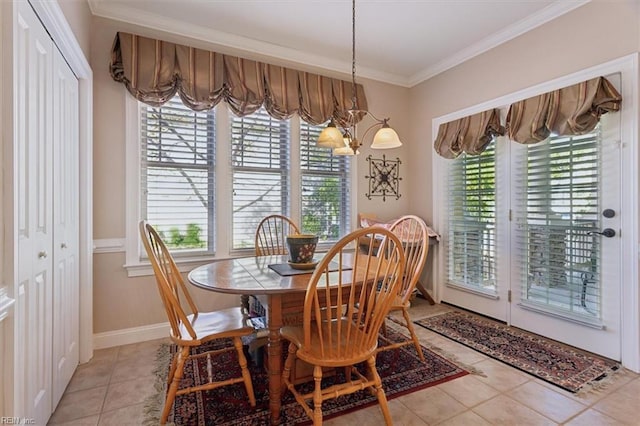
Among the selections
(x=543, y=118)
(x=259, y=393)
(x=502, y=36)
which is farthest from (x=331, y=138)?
(x=502, y=36)

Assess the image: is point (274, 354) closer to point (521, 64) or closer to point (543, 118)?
point (543, 118)

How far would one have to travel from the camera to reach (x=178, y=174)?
2893mm

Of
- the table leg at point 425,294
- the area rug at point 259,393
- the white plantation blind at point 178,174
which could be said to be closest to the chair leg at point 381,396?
the area rug at point 259,393

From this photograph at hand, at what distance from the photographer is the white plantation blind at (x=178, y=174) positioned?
2.79 m

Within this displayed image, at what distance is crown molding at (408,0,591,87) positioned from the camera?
2.56 m

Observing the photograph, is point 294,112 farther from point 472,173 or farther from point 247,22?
point 472,173

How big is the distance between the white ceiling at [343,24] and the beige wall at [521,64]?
11cm

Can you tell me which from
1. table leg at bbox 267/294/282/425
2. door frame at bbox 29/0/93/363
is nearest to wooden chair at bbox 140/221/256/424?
table leg at bbox 267/294/282/425

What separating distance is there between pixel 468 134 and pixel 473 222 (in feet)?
2.97

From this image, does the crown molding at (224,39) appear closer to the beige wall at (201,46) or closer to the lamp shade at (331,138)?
the beige wall at (201,46)

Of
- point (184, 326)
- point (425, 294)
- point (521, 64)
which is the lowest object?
point (425, 294)

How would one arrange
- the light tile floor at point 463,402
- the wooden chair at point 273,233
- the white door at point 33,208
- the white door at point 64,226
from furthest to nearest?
the wooden chair at point 273,233, the white door at point 64,226, the light tile floor at point 463,402, the white door at point 33,208

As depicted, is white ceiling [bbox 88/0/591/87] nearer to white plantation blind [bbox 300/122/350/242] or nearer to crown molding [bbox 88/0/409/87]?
crown molding [bbox 88/0/409/87]

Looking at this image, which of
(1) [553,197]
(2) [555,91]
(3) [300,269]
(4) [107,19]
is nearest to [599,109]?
(2) [555,91]
